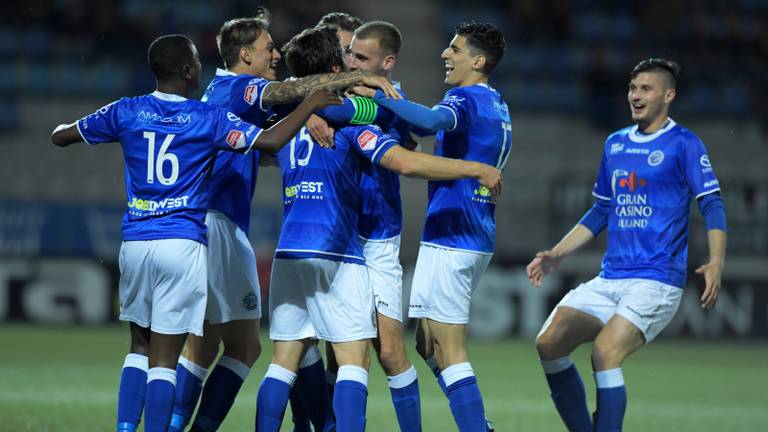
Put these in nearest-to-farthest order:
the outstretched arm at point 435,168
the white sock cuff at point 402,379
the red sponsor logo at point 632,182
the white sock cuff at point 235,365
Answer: the outstretched arm at point 435,168, the white sock cuff at point 402,379, the white sock cuff at point 235,365, the red sponsor logo at point 632,182

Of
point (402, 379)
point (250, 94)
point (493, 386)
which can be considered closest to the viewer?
point (402, 379)

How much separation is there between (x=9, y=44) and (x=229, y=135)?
13.2 m

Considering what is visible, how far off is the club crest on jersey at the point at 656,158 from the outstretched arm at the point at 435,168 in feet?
4.38

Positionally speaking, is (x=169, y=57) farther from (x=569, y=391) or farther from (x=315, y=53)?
(x=569, y=391)

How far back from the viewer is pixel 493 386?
927 cm

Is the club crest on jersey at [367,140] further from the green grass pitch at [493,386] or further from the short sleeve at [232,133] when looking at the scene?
the green grass pitch at [493,386]

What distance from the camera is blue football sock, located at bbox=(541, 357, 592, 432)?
599cm

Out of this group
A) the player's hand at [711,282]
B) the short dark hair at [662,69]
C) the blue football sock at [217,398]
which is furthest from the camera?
the short dark hair at [662,69]

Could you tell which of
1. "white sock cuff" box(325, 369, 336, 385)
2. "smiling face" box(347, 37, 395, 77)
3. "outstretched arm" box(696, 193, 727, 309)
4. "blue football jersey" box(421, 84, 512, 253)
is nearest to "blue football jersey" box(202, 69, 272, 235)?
"smiling face" box(347, 37, 395, 77)

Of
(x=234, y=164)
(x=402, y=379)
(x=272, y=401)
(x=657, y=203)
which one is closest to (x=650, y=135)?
(x=657, y=203)

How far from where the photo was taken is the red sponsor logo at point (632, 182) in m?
5.91

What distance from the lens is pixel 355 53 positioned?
5.75 m

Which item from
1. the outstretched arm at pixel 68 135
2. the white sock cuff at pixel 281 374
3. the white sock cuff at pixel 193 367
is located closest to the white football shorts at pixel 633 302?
the white sock cuff at pixel 281 374

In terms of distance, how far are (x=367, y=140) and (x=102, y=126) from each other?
127 centimetres
